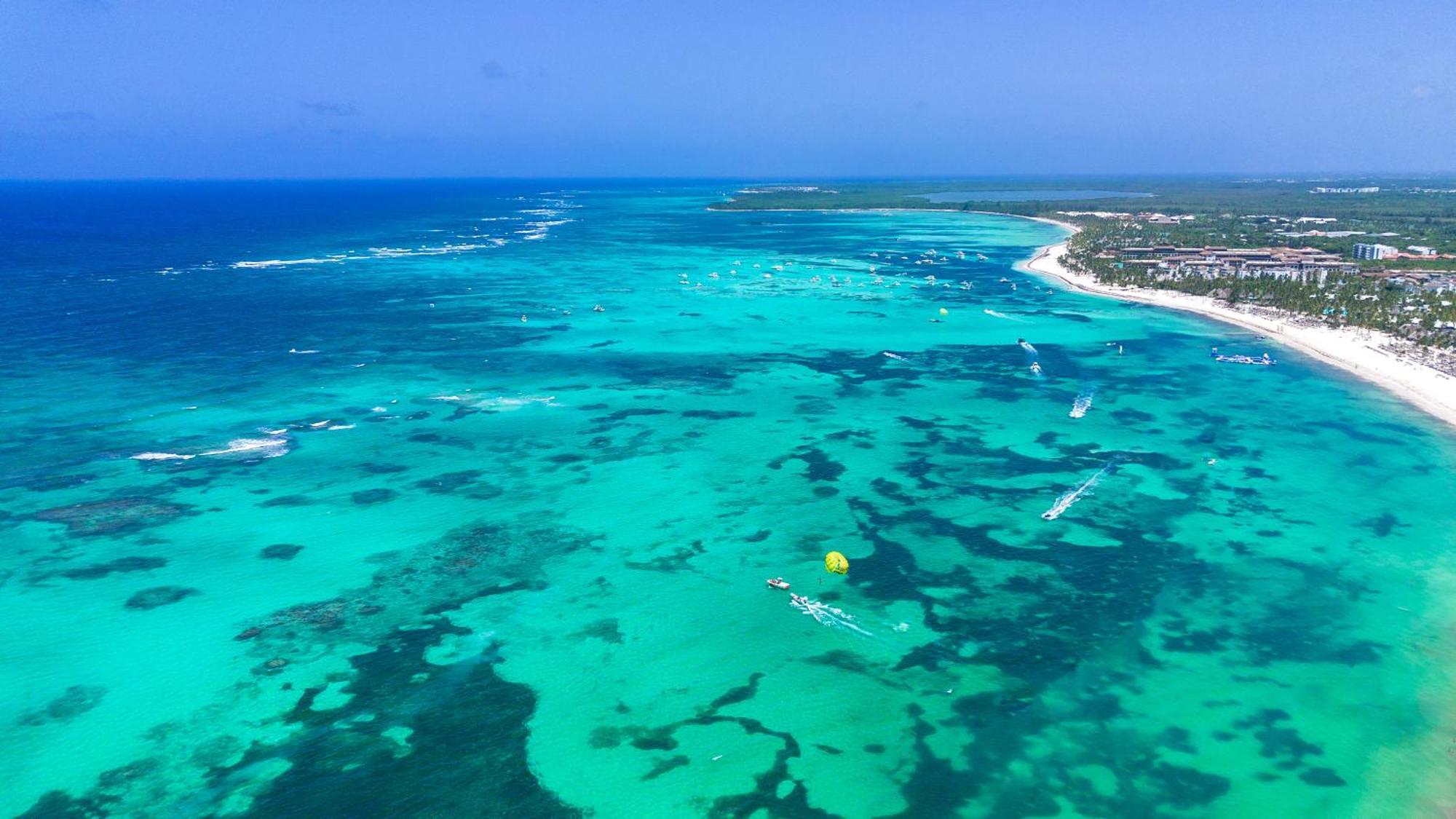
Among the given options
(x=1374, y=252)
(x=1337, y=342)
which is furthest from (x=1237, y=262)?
(x=1337, y=342)

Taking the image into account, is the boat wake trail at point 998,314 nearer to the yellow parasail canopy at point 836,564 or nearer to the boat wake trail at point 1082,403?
the boat wake trail at point 1082,403

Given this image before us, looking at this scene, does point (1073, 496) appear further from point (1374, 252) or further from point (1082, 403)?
point (1374, 252)

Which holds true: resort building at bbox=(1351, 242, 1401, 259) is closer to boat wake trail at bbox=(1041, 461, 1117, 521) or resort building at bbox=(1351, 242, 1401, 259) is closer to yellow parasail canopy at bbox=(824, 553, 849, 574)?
boat wake trail at bbox=(1041, 461, 1117, 521)

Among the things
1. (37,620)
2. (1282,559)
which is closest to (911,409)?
(1282,559)

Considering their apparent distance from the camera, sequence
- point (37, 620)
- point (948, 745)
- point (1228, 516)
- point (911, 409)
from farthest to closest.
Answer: point (911, 409), point (1228, 516), point (37, 620), point (948, 745)

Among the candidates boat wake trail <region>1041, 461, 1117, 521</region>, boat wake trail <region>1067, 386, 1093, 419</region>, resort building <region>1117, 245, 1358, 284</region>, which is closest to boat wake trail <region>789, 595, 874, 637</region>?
boat wake trail <region>1041, 461, 1117, 521</region>

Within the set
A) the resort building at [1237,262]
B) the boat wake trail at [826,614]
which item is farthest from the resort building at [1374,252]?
the boat wake trail at [826,614]

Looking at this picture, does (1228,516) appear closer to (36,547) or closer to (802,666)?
(802,666)
